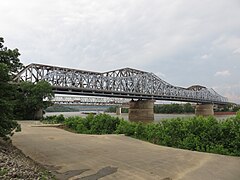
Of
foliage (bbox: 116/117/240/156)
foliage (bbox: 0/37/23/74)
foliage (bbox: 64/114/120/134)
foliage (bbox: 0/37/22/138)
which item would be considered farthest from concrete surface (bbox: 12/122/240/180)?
foliage (bbox: 64/114/120/134)

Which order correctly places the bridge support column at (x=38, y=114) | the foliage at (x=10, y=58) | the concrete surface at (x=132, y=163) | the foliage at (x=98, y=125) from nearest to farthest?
the concrete surface at (x=132, y=163)
the foliage at (x=10, y=58)
the foliage at (x=98, y=125)
the bridge support column at (x=38, y=114)

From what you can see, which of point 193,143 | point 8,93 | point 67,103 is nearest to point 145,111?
point 67,103

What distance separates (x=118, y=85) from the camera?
87438 millimetres

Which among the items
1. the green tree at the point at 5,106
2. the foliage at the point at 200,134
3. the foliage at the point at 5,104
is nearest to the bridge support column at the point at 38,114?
the foliage at the point at 200,134

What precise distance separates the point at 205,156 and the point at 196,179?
3.61 m

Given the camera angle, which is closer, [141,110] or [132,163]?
[132,163]

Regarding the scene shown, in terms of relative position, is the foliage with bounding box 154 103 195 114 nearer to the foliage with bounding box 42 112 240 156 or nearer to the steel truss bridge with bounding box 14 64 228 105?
the steel truss bridge with bounding box 14 64 228 105

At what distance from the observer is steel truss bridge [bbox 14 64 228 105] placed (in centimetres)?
6394

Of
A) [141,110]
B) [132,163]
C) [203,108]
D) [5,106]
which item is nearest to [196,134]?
[132,163]

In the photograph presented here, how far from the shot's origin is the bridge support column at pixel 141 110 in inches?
2884

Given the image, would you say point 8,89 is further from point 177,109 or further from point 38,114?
point 177,109

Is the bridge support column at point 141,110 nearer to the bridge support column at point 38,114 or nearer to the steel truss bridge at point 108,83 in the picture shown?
the steel truss bridge at point 108,83

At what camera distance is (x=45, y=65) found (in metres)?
69.1

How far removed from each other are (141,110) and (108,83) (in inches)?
682
